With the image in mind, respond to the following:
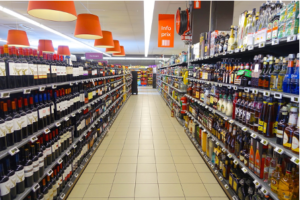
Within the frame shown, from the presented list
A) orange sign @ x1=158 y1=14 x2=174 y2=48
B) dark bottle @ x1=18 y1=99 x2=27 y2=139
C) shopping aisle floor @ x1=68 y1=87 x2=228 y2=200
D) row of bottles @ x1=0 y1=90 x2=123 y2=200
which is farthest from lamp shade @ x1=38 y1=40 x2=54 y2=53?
dark bottle @ x1=18 y1=99 x2=27 y2=139

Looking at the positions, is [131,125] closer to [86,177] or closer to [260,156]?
[86,177]

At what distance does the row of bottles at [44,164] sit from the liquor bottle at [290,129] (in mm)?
2467

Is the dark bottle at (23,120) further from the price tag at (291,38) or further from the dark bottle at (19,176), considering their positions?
the price tag at (291,38)

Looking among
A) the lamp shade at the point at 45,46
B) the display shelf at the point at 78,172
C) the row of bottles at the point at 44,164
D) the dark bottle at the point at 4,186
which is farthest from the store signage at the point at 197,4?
the lamp shade at the point at 45,46

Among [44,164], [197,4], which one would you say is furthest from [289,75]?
[197,4]

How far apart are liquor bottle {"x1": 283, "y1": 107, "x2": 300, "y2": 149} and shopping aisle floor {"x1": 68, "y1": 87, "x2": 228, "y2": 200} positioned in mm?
1569

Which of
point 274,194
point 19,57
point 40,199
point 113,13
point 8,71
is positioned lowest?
point 40,199

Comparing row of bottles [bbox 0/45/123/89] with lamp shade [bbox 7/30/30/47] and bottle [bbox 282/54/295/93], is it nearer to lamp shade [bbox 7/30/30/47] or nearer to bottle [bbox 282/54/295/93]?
bottle [bbox 282/54/295/93]

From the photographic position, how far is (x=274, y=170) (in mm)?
1914

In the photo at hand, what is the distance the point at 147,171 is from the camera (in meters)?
3.57

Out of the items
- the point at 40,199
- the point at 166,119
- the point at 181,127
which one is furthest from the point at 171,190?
the point at 166,119

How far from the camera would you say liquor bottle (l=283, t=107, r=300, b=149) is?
1.66 metres

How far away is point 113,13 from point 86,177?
635 centimetres

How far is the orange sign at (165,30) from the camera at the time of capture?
22.2ft
